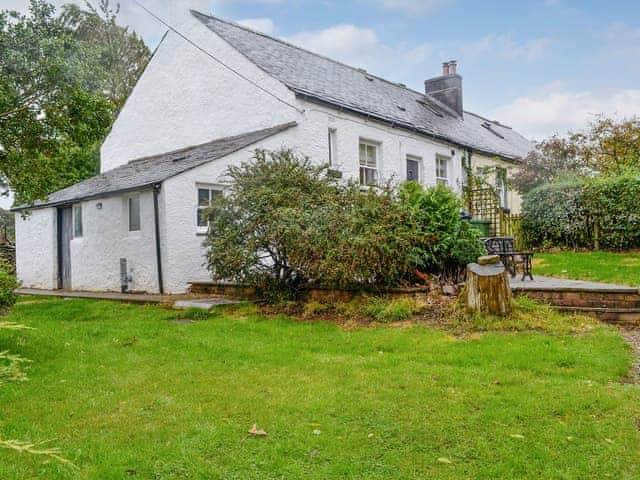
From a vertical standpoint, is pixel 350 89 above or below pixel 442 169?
above

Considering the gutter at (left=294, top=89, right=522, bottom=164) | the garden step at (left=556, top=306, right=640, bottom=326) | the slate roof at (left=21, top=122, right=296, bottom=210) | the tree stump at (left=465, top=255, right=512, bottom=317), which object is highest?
the gutter at (left=294, top=89, right=522, bottom=164)

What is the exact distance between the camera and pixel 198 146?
15.8 meters

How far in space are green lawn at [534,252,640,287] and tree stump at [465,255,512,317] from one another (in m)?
3.24

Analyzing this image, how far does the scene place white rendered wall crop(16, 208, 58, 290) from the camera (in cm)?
1625

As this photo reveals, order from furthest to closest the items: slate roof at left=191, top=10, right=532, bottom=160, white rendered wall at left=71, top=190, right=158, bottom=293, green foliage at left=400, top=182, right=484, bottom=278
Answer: slate roof at left=191, top=10, right=532, bottom=160
white rendered wall at left=71, top=190, right=158, bottom=293
green foliage at left=400, top=182, right=484, bottom=278

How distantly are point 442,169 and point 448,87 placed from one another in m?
6.58

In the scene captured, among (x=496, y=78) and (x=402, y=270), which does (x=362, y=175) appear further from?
(x=402, y=270)

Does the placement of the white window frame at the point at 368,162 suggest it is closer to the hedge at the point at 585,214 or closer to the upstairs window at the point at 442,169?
the upstairs window at the point at 442,169

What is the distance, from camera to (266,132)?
45.9 ft

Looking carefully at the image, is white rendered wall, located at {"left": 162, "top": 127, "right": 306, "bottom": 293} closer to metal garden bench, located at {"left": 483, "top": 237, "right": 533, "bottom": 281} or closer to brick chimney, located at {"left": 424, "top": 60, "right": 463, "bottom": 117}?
metal garden bench, located at {"left": 483, "top": 237, "right": 533, "bottom": 281}

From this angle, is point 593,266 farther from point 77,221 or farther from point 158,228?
point 77,221

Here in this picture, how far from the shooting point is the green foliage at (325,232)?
8625 mm

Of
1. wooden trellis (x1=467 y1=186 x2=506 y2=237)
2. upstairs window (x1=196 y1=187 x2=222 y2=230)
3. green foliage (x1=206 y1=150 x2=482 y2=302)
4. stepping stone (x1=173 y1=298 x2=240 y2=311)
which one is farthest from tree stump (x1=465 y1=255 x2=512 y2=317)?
wooden trellis (x1=467 y1=186 x2=506 y2=237)

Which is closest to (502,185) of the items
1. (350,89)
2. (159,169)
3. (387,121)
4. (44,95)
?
(387,121)
